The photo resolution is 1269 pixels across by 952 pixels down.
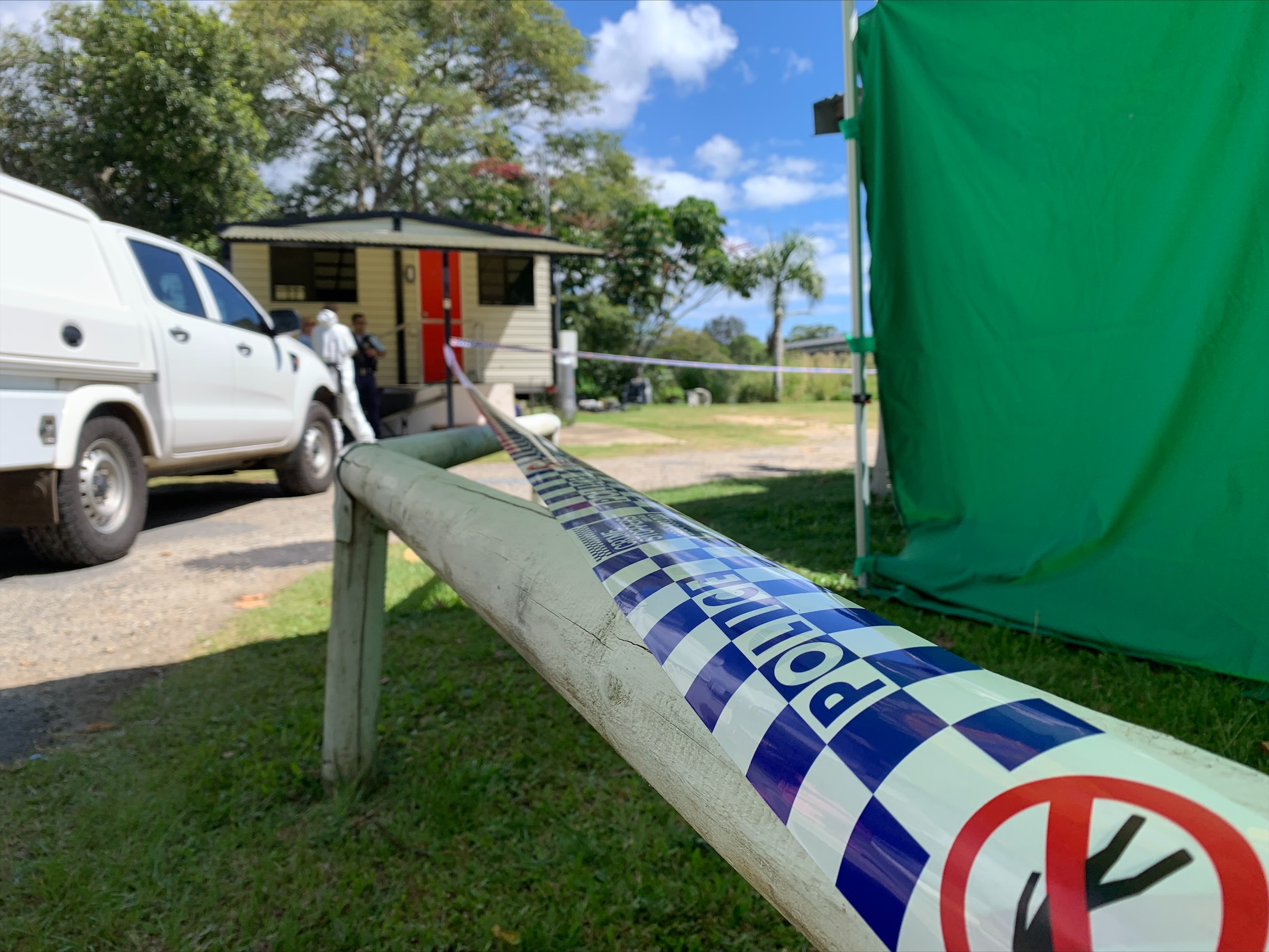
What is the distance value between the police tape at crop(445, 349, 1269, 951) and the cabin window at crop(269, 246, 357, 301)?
14.6m

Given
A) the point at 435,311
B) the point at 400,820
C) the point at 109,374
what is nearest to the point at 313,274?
the point at 435,311

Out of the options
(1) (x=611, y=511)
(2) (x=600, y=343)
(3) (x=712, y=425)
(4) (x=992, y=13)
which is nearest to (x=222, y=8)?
(2) (x=600, y=343)

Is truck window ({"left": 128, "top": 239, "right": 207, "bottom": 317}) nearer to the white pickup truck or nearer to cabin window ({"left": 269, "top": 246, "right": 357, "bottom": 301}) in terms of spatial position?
the white pickup truck

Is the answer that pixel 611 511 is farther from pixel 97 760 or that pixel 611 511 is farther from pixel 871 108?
pixel 871 108

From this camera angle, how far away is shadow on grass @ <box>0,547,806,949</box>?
176cm

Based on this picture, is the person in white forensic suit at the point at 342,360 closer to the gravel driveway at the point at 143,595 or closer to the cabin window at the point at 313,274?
the gravel driveway at the point at 143,595

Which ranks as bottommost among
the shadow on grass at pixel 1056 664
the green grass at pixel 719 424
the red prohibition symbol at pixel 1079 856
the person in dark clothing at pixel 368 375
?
the shadow on grass at pixel 1056 664

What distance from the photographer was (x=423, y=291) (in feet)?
48.1

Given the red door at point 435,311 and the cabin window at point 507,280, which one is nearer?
the red door at point 435,311

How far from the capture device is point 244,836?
6.90 feet

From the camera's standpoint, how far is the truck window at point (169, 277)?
5.71 meters

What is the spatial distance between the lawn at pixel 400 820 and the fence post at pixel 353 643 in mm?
115

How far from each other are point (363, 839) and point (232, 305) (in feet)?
19.4

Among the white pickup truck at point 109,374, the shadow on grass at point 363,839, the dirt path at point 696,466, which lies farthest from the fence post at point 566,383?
the shadow on grass at point 363,839
